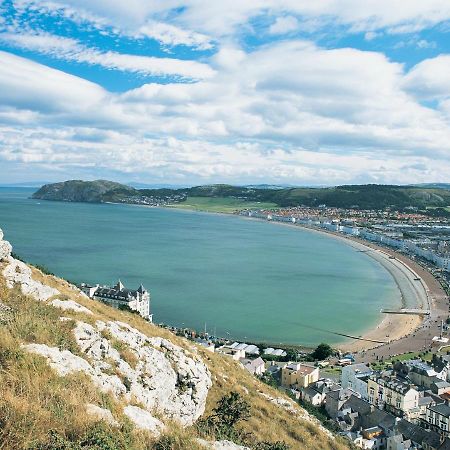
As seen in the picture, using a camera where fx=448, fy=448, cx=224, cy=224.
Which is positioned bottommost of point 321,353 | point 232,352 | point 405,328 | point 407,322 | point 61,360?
point 321,353

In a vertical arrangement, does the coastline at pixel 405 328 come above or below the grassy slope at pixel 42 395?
below

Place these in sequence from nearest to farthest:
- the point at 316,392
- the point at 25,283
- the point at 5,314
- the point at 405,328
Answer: the point at 5,314 < the point at 25,283 < the point at 316,392 < the point at 405,328

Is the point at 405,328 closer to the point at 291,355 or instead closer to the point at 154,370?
the point at 291,355

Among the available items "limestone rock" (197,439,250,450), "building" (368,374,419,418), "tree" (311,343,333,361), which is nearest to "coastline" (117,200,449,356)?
"tree" (311,343,333,361)

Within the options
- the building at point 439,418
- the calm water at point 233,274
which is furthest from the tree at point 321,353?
the building at point 439,418

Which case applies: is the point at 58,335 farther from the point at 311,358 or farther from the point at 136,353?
the point at 311,358

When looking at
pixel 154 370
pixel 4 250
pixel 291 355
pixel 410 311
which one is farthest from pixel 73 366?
pixel 410 311

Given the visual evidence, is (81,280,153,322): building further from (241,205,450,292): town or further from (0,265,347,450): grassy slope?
(241,205,450,292): town

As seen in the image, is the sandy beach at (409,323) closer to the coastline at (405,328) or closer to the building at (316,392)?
the coastline at (405,328)
